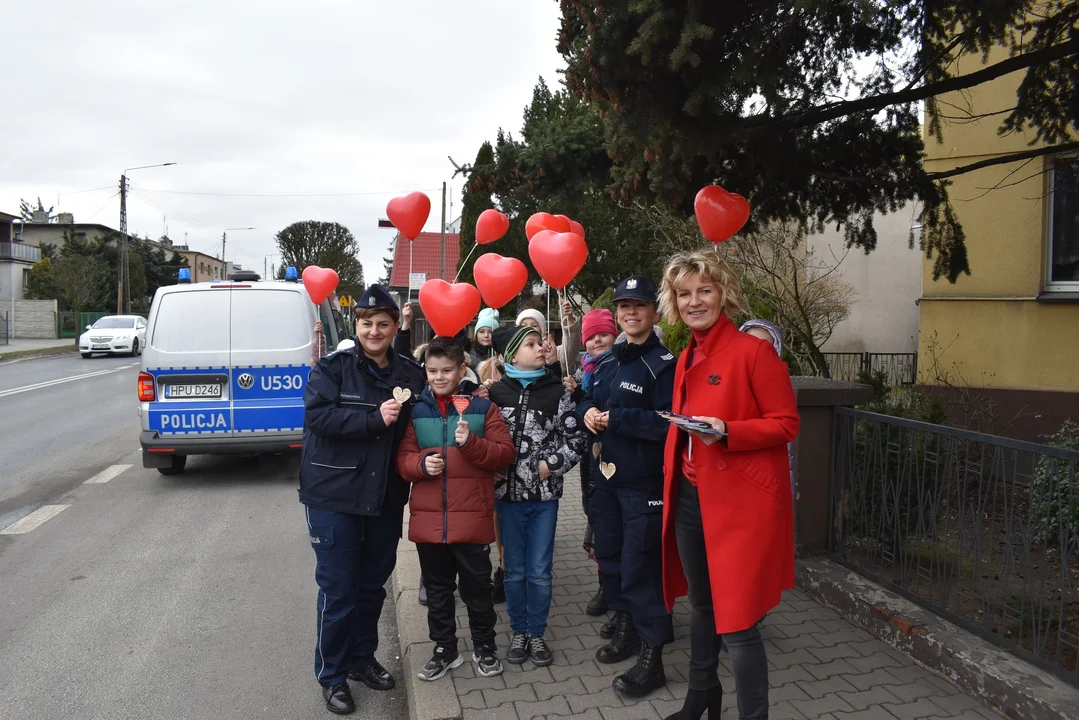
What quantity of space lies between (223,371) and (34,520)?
204 cm

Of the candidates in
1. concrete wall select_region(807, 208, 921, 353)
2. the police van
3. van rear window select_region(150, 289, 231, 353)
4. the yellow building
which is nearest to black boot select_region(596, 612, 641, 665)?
the police van

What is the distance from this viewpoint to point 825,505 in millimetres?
4695

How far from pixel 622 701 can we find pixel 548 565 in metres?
0.72

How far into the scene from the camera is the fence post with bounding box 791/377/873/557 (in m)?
4.55

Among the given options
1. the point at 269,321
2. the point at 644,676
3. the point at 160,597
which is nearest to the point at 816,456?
the point at 644,676

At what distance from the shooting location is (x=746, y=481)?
2.71 metres

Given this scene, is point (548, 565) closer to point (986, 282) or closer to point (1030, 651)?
point (1030, 651)

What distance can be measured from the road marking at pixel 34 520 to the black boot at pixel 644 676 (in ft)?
17.7

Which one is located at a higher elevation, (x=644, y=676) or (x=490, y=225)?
(x=490, y=225)

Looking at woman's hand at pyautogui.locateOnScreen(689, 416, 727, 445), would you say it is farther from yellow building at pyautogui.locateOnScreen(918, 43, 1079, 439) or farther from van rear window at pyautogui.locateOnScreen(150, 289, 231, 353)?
van rear window at pyautogui.locateOnScreen(150, 289, 231, 353)

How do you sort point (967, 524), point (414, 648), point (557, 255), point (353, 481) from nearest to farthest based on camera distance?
1. point (353, 481)
2. point (967, 524)
3. point (414, 648)
4. point (557, 255)

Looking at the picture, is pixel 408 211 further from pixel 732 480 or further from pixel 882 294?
pixel 882 294

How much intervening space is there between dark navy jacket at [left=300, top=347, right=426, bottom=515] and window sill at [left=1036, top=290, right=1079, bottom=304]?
22.3 ft

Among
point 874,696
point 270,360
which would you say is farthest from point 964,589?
point 270,360
